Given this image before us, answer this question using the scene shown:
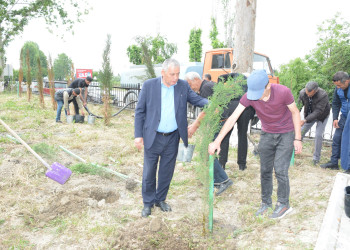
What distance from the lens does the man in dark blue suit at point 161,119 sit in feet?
9.87

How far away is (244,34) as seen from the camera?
6.12 m

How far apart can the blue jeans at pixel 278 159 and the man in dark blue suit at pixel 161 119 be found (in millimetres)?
854

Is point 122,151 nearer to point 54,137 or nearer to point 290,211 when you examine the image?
point 54,137

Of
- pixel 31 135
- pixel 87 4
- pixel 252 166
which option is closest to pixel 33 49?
pixel 87 4

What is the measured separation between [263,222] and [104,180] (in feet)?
8.56

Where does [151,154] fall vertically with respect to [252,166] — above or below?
above

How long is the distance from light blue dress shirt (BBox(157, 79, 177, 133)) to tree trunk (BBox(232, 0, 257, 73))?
3614 millimetres

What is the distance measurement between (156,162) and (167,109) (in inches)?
26.3

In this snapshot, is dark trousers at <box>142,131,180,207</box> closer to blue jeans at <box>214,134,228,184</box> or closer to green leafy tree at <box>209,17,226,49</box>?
blue jeans at <box>214,134,228,184</box>

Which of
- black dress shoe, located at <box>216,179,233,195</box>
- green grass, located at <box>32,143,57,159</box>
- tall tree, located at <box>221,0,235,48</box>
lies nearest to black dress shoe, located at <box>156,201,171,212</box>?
black dress shoe, located at <box>216,179,233,195</box>

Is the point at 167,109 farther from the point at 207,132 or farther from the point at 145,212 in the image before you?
the point at 145,212

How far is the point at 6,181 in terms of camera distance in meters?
4.10

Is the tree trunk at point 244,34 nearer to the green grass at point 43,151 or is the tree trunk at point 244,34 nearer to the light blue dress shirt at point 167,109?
the light blue dress shirt at point 167,109

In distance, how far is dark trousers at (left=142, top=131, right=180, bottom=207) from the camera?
3.12 meters
